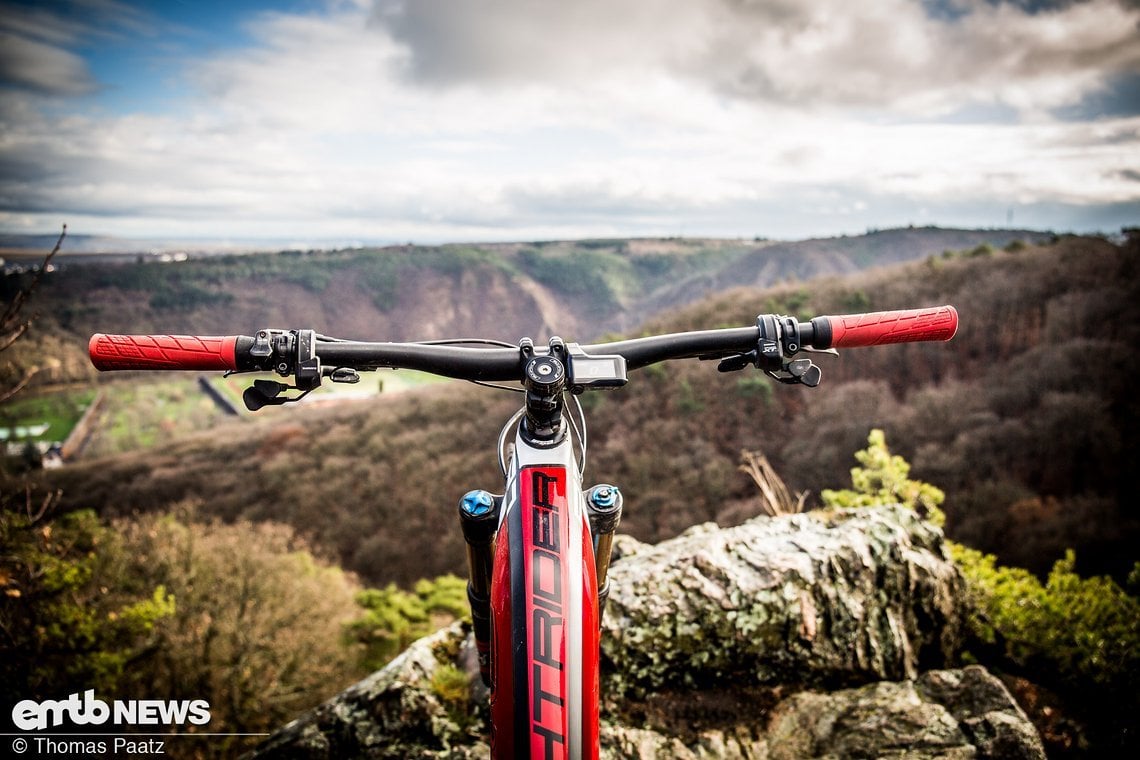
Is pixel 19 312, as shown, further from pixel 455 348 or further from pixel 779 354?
pixel 779 354

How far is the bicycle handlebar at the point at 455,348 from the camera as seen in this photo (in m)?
2.16

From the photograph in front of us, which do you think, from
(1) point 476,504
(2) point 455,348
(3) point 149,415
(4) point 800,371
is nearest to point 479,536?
(1) point 476,504

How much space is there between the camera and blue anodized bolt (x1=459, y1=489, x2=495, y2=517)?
2211 millimetres

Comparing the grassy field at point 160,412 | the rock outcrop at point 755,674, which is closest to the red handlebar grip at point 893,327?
the rock outcrop at point 755,674

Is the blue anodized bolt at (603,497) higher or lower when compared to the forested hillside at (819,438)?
higher

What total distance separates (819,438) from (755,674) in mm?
30593

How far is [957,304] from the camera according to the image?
4306cm

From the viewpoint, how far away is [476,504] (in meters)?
2.25

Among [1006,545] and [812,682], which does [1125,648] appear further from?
[1006,545]

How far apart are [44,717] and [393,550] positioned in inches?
1277

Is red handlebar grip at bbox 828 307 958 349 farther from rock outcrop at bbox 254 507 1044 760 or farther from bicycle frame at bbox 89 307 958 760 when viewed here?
rock outcrop at bbox 254 507 1044 760

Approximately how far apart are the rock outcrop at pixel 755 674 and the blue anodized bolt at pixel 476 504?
2149 millimetres

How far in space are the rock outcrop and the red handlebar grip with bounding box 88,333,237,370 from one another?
2.69m

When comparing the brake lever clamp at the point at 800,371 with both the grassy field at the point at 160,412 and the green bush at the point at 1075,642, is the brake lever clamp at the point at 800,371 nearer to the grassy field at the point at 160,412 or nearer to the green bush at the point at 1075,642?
the green bush at the point at 1075,642
